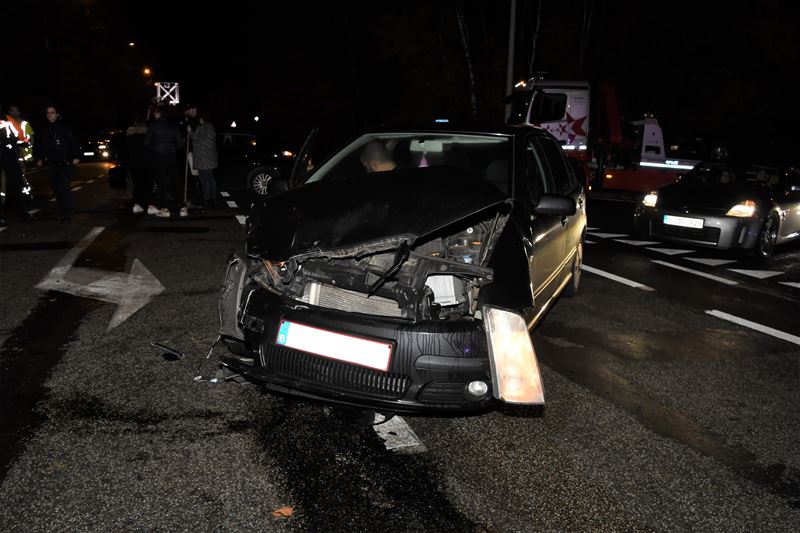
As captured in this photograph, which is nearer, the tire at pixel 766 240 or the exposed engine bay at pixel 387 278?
the exposed engine bay at pixel 387 278

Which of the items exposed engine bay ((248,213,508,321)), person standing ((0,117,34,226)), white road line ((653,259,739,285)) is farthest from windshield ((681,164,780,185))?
person standing ((0,117,34,226))

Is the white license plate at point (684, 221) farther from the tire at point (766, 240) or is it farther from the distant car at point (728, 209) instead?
the tire at point (766, 240)

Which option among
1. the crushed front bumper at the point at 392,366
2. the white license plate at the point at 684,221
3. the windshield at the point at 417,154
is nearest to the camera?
the crushed front bumper at the point at 392,366

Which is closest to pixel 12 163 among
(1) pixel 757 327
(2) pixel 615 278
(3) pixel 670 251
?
(2) pixel 615 278

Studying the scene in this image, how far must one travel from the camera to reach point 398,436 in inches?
153

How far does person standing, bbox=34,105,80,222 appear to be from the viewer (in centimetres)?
1140

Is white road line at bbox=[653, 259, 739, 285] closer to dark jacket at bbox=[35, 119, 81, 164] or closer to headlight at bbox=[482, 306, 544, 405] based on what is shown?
headlight at bbox=[482, 306, 544, 405]

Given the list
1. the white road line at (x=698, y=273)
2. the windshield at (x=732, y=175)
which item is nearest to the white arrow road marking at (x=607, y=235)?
the windshield at (x=732, y=175)

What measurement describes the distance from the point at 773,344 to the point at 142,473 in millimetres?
5080

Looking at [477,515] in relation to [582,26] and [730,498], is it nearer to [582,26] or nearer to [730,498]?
[730,498]

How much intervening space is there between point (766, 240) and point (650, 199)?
1701mm

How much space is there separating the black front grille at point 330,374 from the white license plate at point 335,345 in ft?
0.10

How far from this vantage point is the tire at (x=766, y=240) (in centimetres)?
1030

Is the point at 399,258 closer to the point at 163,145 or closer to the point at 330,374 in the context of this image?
the point at 330,374
